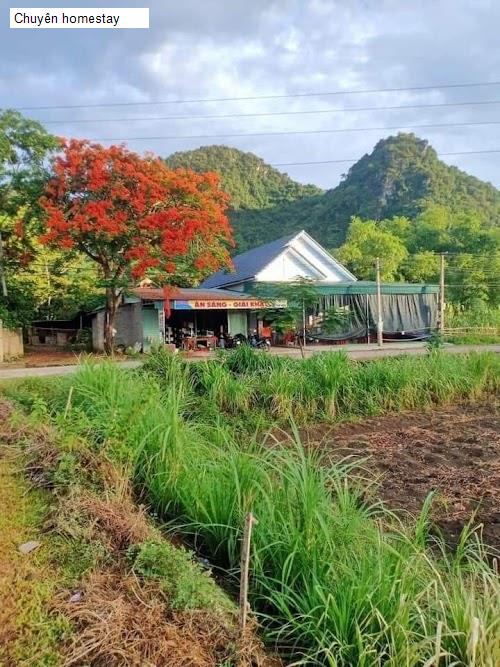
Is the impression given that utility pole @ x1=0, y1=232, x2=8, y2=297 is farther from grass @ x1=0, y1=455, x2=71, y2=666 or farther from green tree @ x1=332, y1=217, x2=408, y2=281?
green tree @ x1=332, y1=217, x2=408, y2=281

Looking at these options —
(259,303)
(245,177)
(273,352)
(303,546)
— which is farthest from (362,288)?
(245,177)

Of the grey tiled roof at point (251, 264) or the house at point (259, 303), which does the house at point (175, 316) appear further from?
the grey tiled roof at point (251, 264)

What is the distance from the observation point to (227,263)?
17391mm

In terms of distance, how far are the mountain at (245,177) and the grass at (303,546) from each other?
41358mm

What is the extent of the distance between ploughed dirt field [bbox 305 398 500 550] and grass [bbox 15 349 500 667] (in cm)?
59

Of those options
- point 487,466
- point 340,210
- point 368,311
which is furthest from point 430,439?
point 340,210

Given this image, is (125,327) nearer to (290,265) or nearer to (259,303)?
(259,303)

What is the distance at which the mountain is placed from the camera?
45.6 m

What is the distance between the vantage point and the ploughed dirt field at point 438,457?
4.32m

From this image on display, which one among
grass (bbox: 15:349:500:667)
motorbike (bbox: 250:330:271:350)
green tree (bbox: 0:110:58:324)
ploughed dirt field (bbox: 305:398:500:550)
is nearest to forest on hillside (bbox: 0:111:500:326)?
Answer: green tree (bbox: 0:110:58:324)

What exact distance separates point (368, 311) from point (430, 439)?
16.9 m

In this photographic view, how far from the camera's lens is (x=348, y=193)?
46.8 metres

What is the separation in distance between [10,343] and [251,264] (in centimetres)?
1214

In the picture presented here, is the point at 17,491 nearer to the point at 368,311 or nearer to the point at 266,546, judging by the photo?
the point at 266,546
